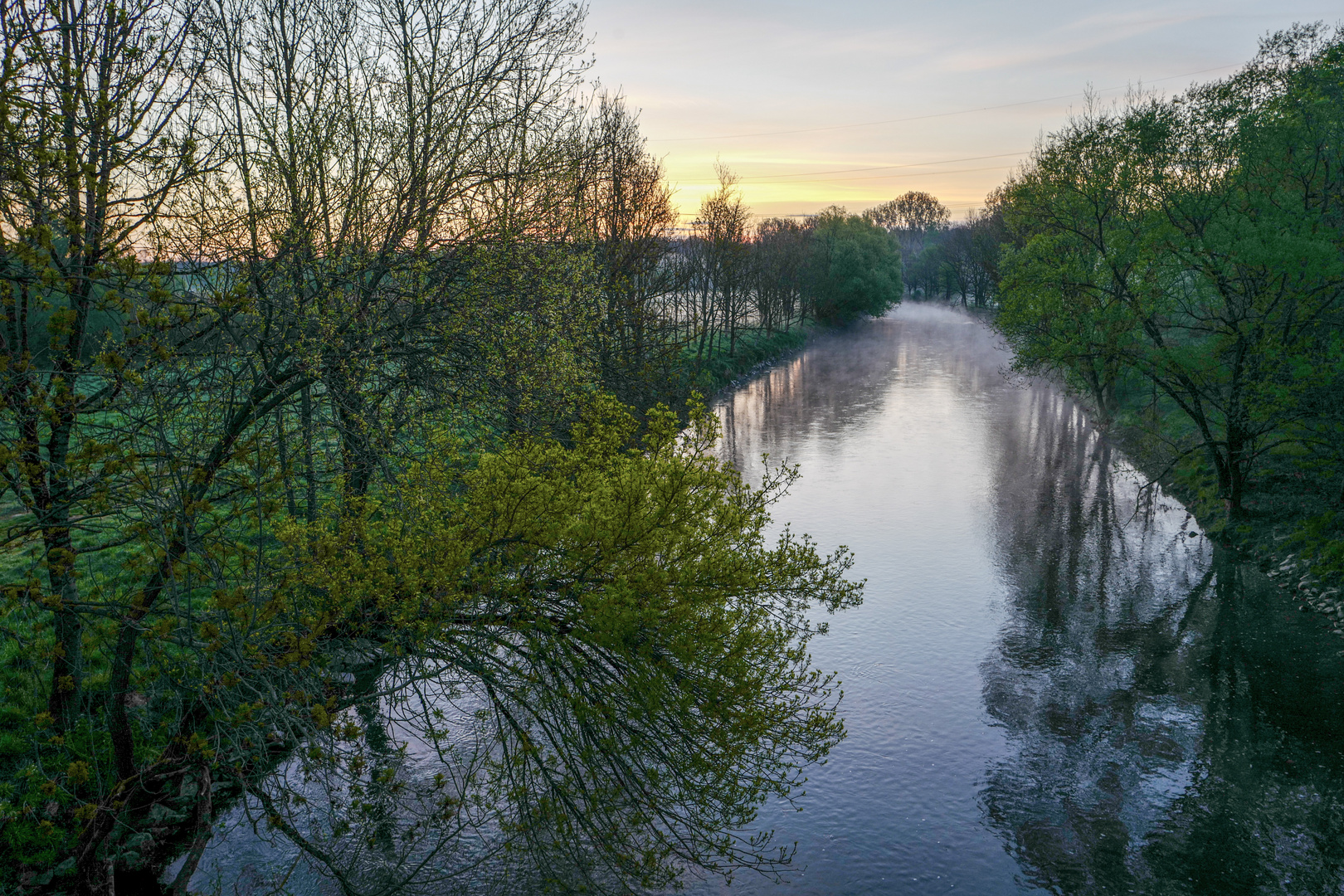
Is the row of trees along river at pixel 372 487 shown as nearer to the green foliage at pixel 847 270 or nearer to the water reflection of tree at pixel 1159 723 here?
the water reflection of tree at pixel 1159 723

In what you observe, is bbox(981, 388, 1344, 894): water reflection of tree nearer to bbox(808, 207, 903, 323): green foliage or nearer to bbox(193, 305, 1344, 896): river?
bbox(193, 305, 1344, 896): river

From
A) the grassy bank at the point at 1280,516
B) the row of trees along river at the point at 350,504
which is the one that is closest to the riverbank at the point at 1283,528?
the grassy bank at the point at 1280,516

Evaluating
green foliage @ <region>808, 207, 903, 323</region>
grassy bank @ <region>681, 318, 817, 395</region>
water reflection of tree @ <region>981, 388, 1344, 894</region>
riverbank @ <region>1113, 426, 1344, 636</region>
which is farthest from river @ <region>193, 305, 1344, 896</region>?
green foliage @ <region>808, 207, 903, 323</region>

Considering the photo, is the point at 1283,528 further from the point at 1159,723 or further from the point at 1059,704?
the point at 1059,704


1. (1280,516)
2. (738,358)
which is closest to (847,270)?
(738,358)

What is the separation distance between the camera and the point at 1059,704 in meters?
17.0

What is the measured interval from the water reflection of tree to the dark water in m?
0.04

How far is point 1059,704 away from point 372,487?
43.7ft

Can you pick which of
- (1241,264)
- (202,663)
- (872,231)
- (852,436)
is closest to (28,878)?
(202,663)

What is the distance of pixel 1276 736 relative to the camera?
51.6ft

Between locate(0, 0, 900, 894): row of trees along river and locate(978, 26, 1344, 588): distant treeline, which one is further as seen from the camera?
locate(978, 26, 1344, 588): distant treeline

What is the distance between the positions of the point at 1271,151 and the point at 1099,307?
19.9 ft

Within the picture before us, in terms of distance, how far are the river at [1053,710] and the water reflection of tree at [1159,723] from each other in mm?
46

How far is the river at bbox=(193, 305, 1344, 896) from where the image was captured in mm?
12430
